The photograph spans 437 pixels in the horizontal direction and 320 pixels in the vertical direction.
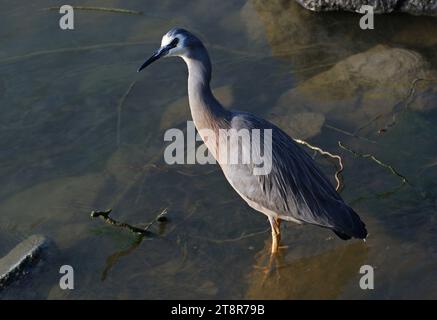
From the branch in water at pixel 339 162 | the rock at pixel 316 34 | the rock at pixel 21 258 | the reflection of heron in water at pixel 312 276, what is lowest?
the reflection of heron in water at pixel 312 276

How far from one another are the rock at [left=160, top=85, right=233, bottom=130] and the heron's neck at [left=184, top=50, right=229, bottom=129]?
1.19m

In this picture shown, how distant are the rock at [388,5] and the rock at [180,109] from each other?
1605 mm

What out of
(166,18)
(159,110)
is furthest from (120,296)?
(166,18)

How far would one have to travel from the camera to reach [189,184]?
6738 millimetres

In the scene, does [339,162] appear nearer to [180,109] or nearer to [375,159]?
[375,159]

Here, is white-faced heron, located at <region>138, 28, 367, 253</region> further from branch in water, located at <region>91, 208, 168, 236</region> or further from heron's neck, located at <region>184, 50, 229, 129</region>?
branch in water, located at <region>91, 208, 168, 236</region>

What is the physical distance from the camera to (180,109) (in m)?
7.47

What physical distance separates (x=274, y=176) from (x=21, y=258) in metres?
1.90

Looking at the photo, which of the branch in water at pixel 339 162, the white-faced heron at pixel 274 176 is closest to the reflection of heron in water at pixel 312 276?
the white-faced heron at pixel 274 176

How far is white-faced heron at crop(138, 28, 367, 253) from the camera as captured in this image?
232 inches

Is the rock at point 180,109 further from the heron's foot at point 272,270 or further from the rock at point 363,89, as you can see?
the heron's foot at point 272,270

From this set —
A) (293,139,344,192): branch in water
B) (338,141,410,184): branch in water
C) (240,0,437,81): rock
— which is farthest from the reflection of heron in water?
(240,0,437,81): rock

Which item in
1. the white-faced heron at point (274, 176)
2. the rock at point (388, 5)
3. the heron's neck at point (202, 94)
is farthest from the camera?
the rock at point (388, 5)

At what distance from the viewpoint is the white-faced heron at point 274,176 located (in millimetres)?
5898
